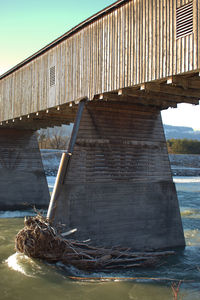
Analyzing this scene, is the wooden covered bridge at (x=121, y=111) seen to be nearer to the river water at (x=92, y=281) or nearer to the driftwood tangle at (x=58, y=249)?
the driftwood tangle at (x=58, y=249)

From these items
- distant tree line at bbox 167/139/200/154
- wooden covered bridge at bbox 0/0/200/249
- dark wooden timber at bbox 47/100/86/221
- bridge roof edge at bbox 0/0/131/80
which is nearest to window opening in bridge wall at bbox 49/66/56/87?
wooden covered bridge at bbox 0/0/200/249

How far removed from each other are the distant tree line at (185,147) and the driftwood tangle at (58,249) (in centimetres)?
5063

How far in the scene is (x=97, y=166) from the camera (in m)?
11.1

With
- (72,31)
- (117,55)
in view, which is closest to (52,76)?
(72,31)

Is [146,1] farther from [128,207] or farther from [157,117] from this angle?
[128,207]

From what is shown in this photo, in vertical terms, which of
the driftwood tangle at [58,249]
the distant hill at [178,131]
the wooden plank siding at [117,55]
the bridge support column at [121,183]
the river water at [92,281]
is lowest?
the river water at [92,281]

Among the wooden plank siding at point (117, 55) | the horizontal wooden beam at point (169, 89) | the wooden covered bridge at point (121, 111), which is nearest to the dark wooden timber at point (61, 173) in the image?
the wooden covered bridge at point (121, 111)

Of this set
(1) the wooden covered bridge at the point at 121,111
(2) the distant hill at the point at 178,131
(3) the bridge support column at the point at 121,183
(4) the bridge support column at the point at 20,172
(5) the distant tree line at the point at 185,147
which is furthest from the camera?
(2) the distant hill at the point at 178,131

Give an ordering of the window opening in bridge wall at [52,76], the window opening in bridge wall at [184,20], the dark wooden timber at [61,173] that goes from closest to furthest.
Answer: the window opening in bridge wall at [184,20] < the dark wooden timber at [61,173] < the window opening in bridge wall at [52,76]

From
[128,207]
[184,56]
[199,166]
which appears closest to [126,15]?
[184,56]

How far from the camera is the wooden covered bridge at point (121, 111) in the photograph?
8656 mm

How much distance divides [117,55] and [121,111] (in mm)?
2408

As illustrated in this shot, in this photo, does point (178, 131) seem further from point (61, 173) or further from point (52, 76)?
point (61, 173)

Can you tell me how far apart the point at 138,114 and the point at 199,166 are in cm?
4226
